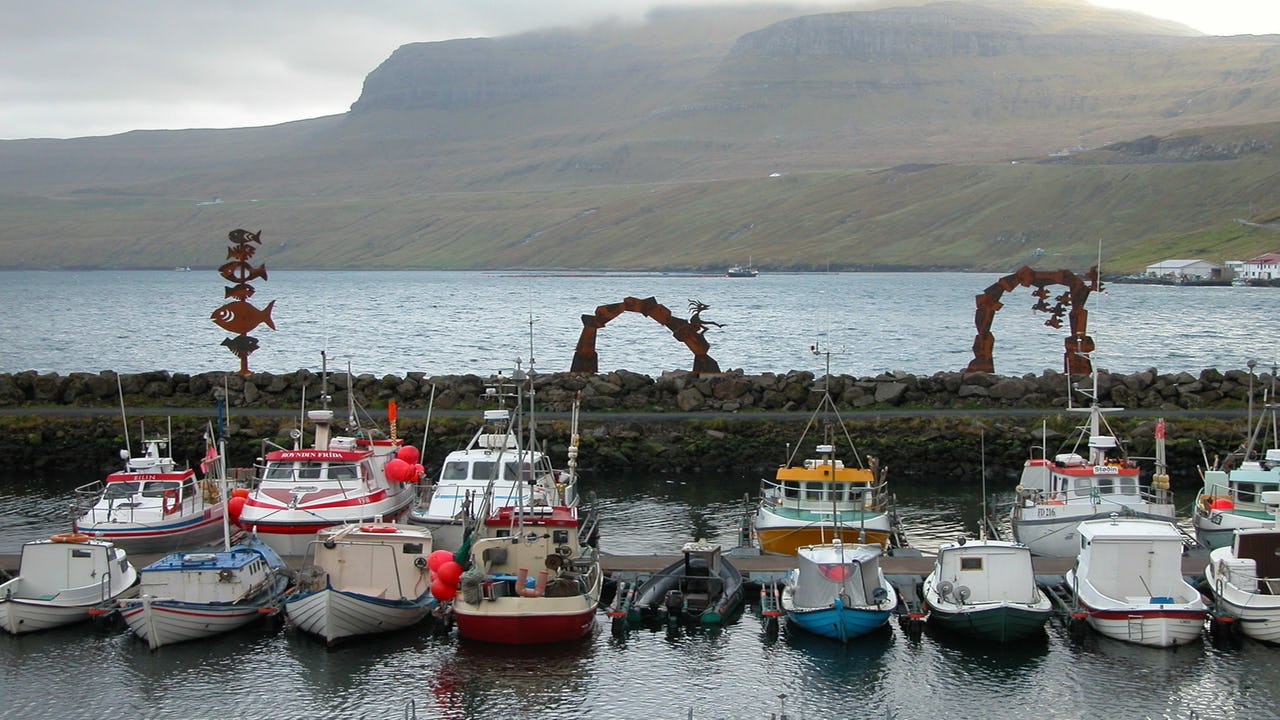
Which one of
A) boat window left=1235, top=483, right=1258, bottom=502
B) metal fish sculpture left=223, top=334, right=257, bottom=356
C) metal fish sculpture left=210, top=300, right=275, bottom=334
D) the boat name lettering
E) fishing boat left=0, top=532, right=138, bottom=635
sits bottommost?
fishing boat left=0, top=532, right=138, bottom=635

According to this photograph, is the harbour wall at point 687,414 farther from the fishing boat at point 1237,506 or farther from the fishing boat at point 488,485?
the fishing boat at point 1237,506

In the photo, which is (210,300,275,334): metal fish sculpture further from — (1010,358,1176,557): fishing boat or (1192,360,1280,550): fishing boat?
(1192,360,1280,550): fishing boat

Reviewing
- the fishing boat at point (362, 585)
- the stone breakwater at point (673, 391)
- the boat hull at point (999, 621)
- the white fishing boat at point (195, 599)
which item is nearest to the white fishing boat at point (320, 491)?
the fishing boat at point (362, 585)

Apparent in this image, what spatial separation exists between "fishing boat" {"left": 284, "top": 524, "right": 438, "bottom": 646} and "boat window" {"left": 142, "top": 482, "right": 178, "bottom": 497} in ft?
21.4

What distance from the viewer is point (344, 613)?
1017 inches

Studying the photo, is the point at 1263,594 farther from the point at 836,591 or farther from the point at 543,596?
the point at 543,596

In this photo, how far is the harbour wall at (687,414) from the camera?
1762 inches

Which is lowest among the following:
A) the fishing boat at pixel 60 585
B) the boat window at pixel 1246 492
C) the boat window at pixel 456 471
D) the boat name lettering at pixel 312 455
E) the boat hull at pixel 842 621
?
the boat hull at pixel 842 621

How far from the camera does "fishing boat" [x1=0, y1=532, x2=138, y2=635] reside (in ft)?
87.0

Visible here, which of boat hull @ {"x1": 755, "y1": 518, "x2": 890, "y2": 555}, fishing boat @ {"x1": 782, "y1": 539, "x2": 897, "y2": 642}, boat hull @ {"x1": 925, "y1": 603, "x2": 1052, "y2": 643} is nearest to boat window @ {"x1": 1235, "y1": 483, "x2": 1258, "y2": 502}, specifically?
boat hull @ {"x1": 755, "y1": 518, "x2": 890, "y2": 555}

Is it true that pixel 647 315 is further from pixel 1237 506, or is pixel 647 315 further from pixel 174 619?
pixel 174 619

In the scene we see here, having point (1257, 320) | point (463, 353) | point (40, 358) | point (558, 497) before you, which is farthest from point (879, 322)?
point (558, 497)

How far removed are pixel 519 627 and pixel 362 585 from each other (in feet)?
11.2

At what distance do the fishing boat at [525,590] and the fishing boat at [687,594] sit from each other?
2.58 feet
